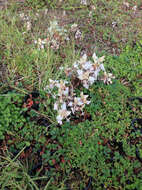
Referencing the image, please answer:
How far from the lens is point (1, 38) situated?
303 cm

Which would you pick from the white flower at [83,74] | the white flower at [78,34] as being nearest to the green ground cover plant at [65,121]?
the white flower at [83,74]

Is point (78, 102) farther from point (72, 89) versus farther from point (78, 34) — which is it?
point (78, 34)

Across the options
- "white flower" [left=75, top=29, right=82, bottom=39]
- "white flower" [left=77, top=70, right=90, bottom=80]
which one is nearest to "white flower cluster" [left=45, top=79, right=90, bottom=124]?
"white flower" [left=77, top=70, right=90, bottom=80]

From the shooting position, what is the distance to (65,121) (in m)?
2.12

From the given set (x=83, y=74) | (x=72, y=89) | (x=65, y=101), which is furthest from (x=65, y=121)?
(x=83, y=74)

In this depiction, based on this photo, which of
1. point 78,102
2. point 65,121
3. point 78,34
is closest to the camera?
point 78,102

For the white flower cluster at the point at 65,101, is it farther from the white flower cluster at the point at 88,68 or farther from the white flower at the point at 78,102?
the white flower cluster at the point at 88,68

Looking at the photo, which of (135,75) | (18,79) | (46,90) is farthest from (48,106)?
(135,75)

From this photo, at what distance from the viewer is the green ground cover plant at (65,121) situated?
178cm

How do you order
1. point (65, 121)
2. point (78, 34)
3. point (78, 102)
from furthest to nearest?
1. point (78, 34)
2. point (65, 121)
3. point (78, 102)

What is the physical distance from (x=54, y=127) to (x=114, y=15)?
3.29 meters

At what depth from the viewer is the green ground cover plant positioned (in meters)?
1.78

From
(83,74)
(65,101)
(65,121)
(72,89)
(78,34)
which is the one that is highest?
(78,34)

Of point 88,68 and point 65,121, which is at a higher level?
point 88,68
